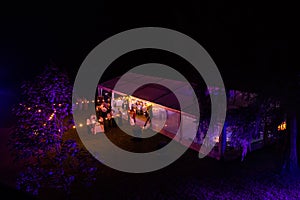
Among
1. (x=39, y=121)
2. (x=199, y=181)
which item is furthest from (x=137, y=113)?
(x=39, y=121)

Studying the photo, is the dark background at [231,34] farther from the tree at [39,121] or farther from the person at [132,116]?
the person at [132,116]

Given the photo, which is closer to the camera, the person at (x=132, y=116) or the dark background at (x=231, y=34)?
the dark background at (x=231, y=34)

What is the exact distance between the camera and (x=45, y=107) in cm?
578

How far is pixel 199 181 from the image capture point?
29.9 feet

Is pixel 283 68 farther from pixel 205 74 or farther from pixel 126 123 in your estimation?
pixel 126 123

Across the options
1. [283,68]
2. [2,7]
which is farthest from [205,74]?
[2,7]

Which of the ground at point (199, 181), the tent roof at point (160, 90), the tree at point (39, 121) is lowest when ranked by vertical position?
the ground at point (199, 181)

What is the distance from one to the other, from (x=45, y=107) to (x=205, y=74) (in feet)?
18.2

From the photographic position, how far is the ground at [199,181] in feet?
27.1

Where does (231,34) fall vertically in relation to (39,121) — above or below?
above

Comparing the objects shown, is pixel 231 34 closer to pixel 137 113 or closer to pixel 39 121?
pixel 39 121

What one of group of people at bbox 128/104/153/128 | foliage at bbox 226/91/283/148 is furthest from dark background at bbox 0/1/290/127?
group of people at bbox 128/104/153/128

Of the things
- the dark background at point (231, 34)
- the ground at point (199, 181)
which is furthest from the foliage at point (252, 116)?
the ground at point (199, 181)

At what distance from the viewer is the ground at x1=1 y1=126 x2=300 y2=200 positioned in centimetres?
827
